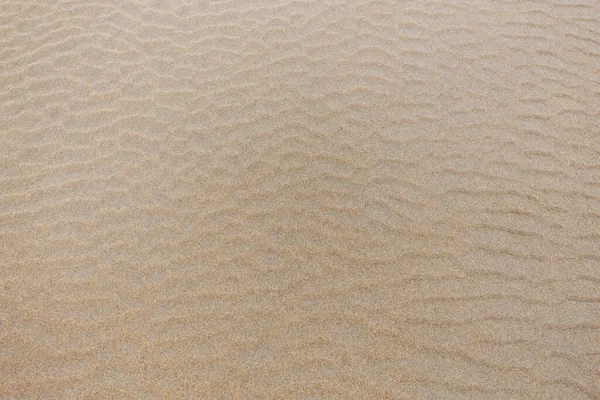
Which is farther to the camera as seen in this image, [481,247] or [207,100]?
[207,100]

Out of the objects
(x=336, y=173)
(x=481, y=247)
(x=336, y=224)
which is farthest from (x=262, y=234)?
(x=481, y=247)

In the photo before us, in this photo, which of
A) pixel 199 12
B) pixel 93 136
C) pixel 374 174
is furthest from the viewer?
pixel 199 12

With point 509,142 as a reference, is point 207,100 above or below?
above

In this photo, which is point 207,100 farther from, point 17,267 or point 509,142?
point 509,142

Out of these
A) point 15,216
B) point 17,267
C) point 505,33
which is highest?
point 505,33

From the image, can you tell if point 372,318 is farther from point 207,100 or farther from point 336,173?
point 207,100

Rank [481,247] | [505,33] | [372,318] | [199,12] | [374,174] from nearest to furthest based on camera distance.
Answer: [372,318] → [481,247] → [374,174] → [505,33] → [199,12]
